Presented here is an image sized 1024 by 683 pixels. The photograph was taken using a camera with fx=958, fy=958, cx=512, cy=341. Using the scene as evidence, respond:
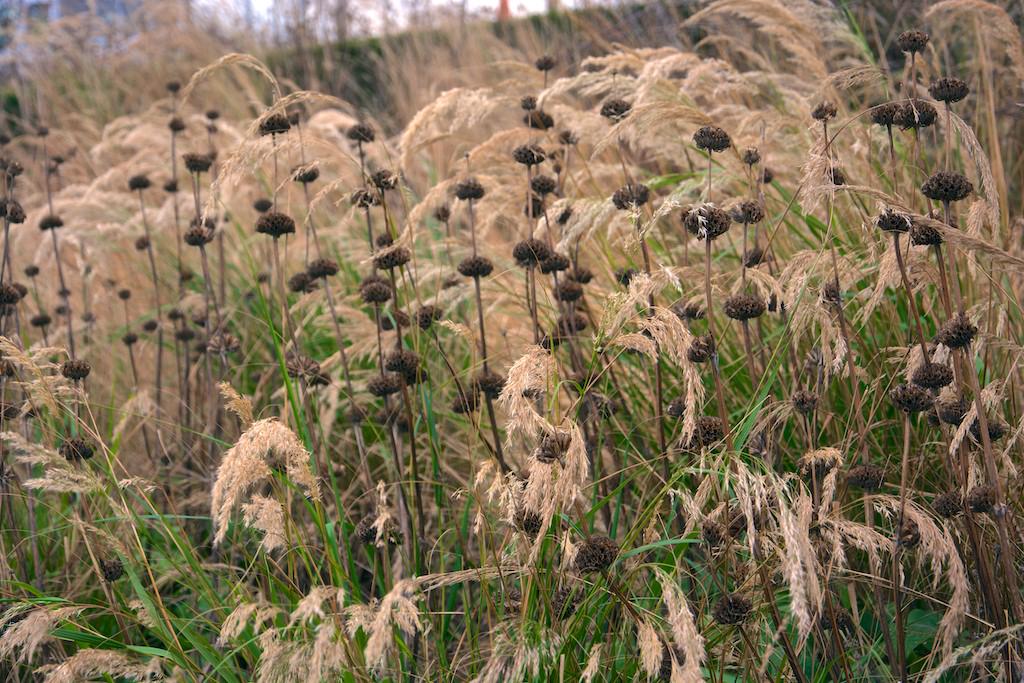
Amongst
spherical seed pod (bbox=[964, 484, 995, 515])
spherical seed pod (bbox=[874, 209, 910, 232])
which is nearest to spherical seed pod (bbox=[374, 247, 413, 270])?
spherical seed pod (bbox=[874, 209, 910, 232])

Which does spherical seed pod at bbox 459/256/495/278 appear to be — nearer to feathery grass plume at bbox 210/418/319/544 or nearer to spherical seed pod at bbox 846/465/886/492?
feathery grass plume at bbox 210/418/319/544

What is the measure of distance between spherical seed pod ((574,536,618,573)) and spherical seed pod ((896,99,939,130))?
3.29ft

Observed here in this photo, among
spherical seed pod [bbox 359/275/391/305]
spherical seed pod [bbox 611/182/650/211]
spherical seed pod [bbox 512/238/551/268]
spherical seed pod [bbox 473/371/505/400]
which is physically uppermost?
spherical seed pod [bbox 611/182/650/211]

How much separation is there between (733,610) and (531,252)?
0.77 metres

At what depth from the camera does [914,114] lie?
1.84m

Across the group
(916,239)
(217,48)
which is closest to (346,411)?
(916,239)

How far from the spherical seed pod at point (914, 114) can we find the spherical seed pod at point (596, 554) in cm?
100

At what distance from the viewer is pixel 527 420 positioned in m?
1.44

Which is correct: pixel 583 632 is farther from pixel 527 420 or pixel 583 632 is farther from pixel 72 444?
pixel 72 444

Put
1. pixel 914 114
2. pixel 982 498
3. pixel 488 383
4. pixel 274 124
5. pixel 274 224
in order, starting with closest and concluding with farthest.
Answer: pixel 982 498 → pixel 914 114 → pixel 488 383 → pixel 274 224 → pixel 274 124

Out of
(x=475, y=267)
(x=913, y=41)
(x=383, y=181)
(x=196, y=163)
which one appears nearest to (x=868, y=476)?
(x=475, y=267)

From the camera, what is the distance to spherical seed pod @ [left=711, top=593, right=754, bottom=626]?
151cm

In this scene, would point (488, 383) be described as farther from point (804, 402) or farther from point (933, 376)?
point (933, 376)

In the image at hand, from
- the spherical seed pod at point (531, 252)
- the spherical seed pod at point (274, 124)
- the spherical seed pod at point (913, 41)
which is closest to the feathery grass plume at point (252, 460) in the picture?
the spherical seed pod at point (531, 252)
